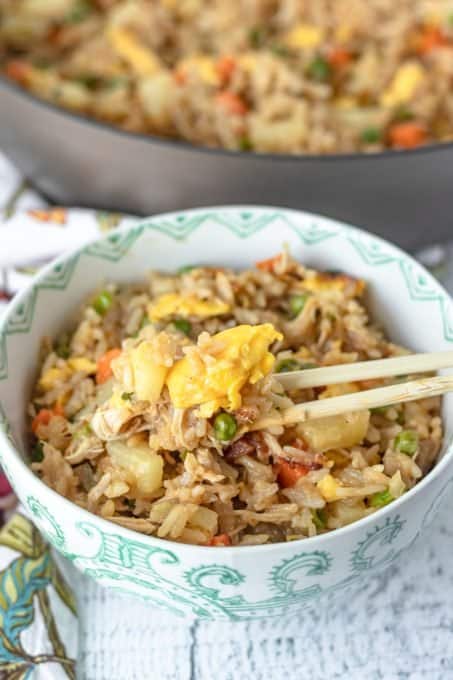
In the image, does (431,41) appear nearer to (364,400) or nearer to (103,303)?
(103,303)

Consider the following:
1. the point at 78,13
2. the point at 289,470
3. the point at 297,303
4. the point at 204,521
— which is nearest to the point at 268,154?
the point at 297,303

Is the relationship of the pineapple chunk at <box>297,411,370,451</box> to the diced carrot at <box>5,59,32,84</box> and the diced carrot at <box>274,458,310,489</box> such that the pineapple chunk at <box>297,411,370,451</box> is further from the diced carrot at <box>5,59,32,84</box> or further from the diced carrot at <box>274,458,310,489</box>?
the diced carrot at <box>5,59,32,84</box>

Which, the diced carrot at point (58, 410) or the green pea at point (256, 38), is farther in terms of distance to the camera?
the green pea at point (256, 38)

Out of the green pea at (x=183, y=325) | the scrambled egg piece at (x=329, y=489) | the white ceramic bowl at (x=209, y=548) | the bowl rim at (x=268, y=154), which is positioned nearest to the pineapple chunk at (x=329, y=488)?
the scrambled egg piece at (x=329, y=489)

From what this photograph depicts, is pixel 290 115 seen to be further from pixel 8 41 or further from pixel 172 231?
pixel 8 41

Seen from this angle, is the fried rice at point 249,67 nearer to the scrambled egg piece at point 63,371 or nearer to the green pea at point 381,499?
the scrambled egg piece at point 63,371

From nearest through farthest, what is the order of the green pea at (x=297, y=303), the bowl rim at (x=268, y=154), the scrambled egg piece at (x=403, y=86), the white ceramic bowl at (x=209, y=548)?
the white ceramic bowl at (x=209, y=548) < the green pea at (x=297, y=303) < the bowl rim at (x=268, y=154) < the scrambled egg piece at (x=403, y=86)
